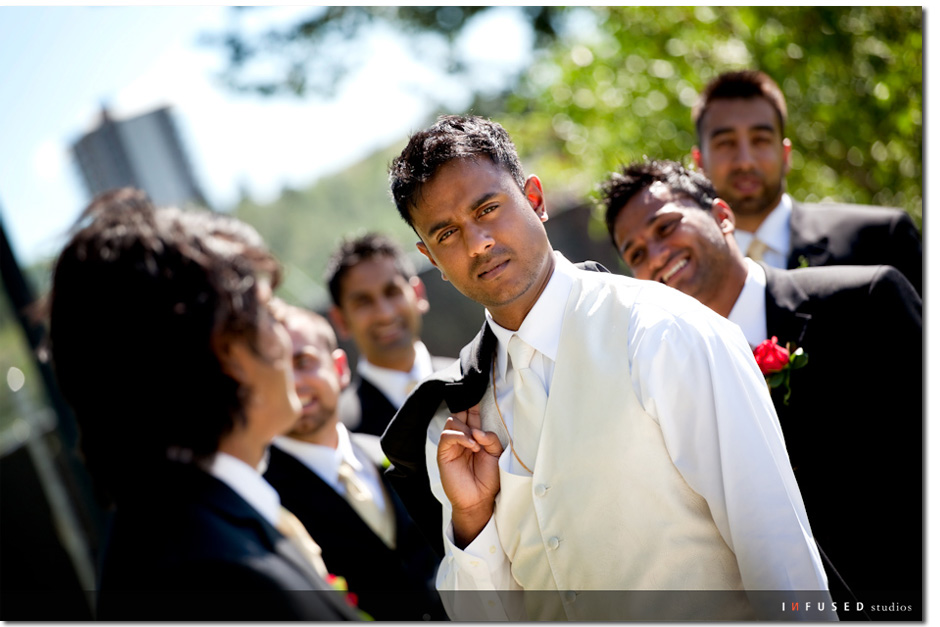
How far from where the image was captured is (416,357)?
141 inches

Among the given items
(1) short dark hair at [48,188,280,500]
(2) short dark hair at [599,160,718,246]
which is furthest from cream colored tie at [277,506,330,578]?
(2) short dark hair at [599,160,718,246]

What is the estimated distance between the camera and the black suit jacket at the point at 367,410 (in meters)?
3.36

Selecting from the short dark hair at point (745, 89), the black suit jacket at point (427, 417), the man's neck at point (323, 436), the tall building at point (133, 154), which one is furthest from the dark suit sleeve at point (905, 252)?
the tall building at point (133, 154)

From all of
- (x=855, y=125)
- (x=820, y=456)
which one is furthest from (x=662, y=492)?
(x=855, y=125)

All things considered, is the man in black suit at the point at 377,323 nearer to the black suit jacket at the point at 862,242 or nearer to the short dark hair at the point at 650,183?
the short dark hair at the point at 650,183

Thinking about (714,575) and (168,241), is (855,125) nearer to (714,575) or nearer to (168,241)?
(714,575)

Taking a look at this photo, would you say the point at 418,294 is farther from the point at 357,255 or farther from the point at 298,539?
the point at 298,539

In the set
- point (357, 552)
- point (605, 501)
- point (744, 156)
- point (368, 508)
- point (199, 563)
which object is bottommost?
point (357, 552)

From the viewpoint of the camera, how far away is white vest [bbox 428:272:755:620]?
1800mm

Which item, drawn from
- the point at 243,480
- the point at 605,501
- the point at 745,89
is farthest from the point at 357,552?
the point at 745,89

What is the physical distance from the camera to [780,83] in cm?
390

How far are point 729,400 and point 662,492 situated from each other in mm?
269

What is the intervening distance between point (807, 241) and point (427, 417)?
160cm

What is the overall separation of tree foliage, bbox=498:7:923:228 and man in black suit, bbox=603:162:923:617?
0.98 meters
